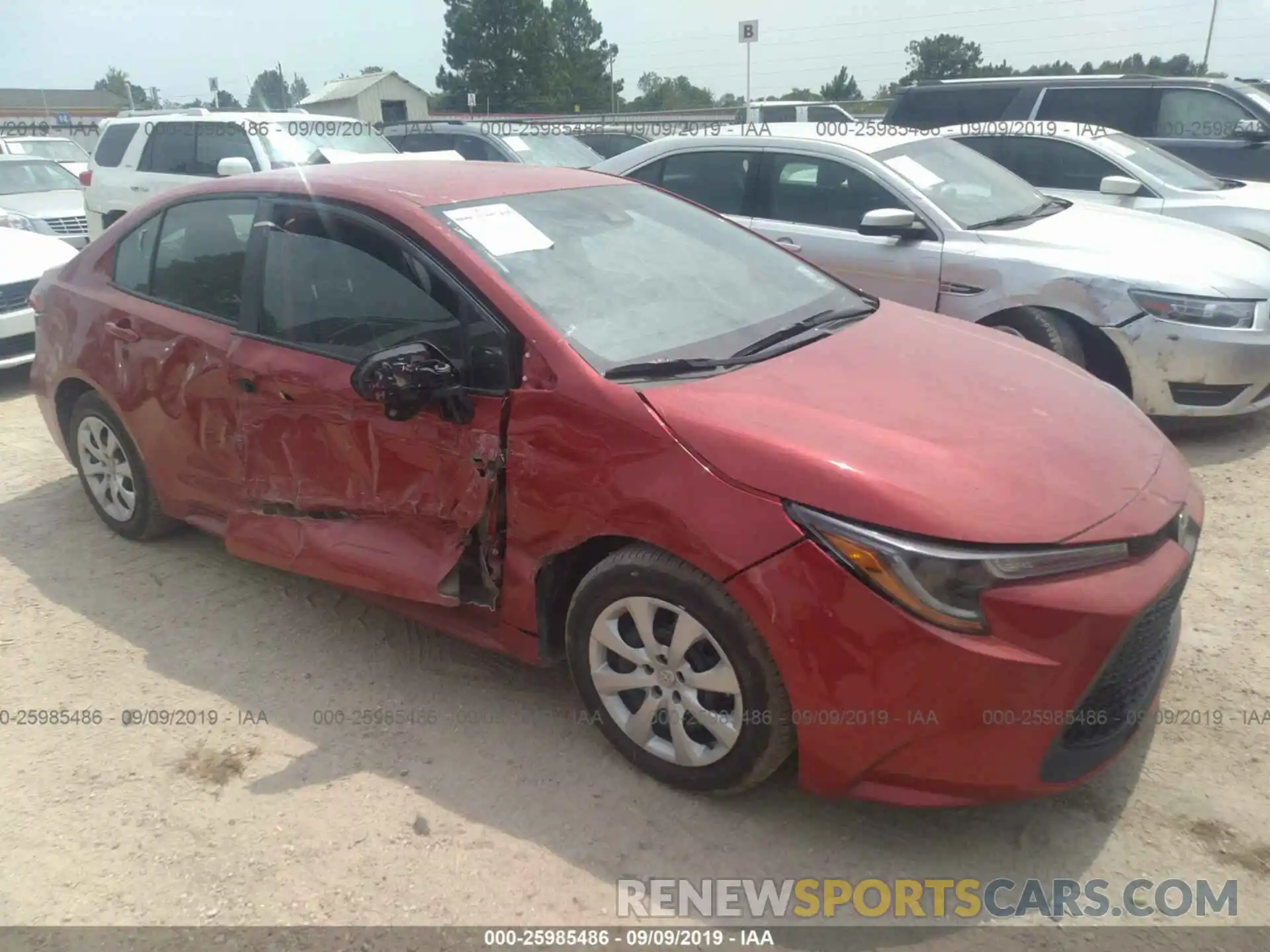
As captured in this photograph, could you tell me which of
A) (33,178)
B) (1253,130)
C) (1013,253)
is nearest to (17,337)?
(1013,253)

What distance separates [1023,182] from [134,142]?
27.9 ft

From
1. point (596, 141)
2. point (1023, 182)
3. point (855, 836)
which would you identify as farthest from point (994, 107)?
point (855, 836)

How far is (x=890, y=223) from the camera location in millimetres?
5129

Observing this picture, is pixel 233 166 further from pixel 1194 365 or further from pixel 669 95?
pixel 669 95

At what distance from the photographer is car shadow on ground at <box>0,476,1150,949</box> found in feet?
8.13

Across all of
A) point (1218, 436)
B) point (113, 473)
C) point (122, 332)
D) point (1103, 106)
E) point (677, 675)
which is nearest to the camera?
point (677, 675)

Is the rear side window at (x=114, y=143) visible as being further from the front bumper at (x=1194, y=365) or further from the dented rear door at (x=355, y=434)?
→ the front bumper at (x=1194, y=365)

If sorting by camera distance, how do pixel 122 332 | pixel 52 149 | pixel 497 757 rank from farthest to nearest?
1. pixel 52 149
2. pixel 122 332
3. pixel 497 757

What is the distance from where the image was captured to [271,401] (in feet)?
10.7

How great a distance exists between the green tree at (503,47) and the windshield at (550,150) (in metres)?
48.2

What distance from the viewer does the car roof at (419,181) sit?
3186 mm

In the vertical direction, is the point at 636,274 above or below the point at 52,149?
below

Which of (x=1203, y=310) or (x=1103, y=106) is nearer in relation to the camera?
(x=1203, y=310)

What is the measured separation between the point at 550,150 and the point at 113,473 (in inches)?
337
